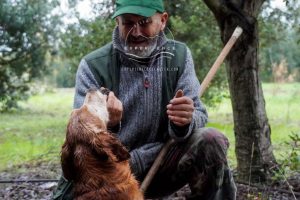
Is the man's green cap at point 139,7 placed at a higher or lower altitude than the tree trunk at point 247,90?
higher

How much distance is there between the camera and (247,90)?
572 cm

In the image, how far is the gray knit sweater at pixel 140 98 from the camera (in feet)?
14.5

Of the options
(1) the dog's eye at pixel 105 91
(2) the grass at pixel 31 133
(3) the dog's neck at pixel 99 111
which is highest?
(1) the dog's eye at pixel 105 91

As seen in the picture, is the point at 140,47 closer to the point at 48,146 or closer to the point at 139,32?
the point at 139,32

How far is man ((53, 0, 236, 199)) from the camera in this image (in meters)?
4.34

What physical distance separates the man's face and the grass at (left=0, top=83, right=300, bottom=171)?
3.55 m

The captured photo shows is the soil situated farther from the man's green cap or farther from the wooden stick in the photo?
the man's green cap

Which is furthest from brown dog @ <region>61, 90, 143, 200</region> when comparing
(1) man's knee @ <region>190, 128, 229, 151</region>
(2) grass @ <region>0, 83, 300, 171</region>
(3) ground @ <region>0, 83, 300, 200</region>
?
(2) grass @ <region>0, 83, 300, 171</region>

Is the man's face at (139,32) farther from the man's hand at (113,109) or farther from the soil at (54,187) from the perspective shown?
the soil at (54,187)

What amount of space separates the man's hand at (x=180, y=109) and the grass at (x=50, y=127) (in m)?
3.66

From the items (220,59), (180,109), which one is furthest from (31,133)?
(180,109)

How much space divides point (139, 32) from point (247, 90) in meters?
1.80

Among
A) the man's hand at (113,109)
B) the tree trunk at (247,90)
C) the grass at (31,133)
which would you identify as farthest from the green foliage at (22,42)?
the man's hand at (113,109)

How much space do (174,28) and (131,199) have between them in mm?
6497
